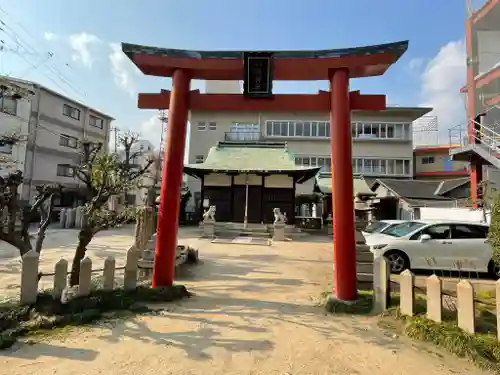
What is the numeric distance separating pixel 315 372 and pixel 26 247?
17.8ft

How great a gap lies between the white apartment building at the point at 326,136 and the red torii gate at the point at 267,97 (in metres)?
24.3

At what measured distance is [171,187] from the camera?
251 inches

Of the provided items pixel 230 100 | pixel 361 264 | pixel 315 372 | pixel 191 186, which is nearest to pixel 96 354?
pixel 315 372

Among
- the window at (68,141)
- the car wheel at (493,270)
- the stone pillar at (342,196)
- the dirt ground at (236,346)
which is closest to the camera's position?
the dirt ground at (236,346)

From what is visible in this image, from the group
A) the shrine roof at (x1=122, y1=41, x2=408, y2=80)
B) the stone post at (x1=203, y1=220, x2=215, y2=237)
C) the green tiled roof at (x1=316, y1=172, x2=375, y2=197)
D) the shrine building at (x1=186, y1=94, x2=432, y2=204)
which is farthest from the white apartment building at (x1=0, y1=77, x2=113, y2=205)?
the shrine roof at (x1=122, y1=41, x2=408, y2=80)

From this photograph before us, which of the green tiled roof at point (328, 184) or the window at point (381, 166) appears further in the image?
the window at point (381, 166)

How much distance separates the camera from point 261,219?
21156 millimetres

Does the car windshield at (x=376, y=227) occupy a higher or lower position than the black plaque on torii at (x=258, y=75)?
lower

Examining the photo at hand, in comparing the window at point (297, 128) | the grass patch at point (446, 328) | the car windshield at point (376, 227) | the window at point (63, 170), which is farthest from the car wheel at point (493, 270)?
the window at point (63, 170)

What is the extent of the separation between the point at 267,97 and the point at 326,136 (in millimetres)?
25380

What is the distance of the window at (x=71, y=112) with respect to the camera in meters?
28.8

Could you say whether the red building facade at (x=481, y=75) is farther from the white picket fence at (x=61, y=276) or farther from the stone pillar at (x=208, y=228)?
the white picket fence at (x=61, y=276)

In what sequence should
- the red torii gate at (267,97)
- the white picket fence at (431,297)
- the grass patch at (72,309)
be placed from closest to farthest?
the white picket fence at (431,297) → the grass patch at (72,309) → the red torii gate at (267,97)

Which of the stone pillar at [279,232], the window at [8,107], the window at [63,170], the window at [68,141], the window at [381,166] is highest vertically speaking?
the window at [8,107]
